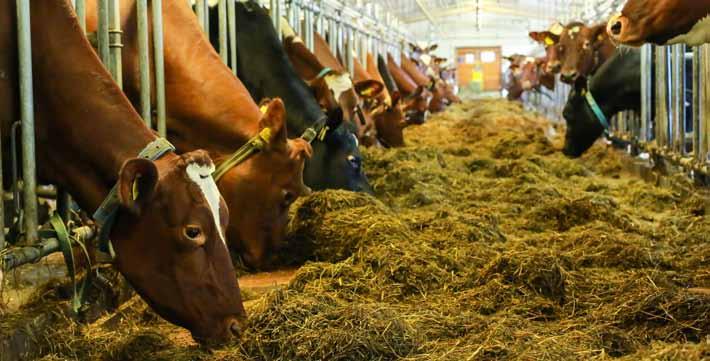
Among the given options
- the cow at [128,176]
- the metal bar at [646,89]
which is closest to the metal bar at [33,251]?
the cow at [128,176]

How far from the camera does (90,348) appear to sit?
3.54 metres

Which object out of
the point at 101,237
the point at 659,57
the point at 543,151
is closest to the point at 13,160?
the point at 101,237

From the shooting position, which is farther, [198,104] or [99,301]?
A: [198,104]

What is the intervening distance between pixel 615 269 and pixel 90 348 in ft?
8.93

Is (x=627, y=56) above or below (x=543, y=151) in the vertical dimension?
above

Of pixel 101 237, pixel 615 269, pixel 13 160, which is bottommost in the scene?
pixel 615 269

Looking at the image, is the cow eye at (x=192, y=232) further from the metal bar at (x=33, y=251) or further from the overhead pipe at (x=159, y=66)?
the overhead pipe at (x=159, y=66)

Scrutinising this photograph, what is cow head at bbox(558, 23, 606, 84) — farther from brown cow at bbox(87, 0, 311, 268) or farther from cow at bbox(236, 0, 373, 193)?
brown cow at bbox(87, 0, 311, 268)

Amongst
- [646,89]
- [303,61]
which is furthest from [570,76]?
[303,61]

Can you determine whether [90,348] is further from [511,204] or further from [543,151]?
[543,151]

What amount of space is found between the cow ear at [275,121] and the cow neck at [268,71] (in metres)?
1.58

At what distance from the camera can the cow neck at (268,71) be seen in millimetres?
6664

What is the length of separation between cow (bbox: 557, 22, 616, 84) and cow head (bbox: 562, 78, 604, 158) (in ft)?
1.78

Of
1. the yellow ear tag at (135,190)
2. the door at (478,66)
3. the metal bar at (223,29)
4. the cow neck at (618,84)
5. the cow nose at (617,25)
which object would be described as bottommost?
the yellow ear tag at (135,190)
